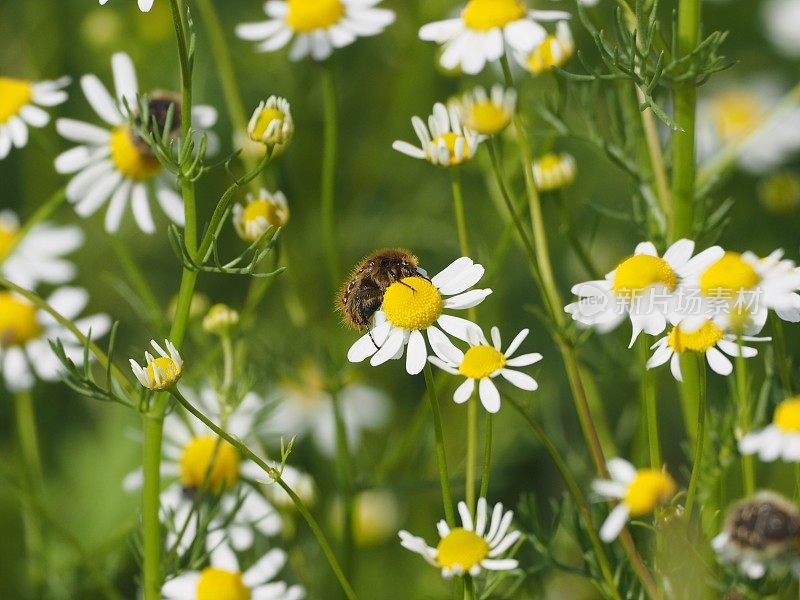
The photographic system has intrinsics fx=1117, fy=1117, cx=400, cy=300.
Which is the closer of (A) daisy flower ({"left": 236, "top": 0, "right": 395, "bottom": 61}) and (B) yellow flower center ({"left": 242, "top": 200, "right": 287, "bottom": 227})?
(B) yellow flower center ({"left": 242, "top": 200, "right": 287, "bottom": 227})

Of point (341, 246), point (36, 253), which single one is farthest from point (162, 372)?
point (341, 246)

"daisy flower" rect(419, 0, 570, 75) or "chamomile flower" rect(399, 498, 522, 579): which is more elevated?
"daisy flower" rect(419, 0, 570, 75)

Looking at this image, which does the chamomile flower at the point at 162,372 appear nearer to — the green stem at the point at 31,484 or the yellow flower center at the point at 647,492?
the yellow flower center at the point at 647,492

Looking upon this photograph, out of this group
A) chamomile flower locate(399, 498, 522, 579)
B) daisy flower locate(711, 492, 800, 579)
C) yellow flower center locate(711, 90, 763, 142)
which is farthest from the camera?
yellow flower center locate(711, 90, 763, 142)

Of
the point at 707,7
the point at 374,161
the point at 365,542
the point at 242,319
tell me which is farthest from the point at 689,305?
the point at 707,7

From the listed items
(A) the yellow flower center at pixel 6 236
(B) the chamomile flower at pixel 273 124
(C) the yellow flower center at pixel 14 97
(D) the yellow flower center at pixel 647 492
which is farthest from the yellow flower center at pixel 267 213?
(A) the yellow flower center at pixel 6 236

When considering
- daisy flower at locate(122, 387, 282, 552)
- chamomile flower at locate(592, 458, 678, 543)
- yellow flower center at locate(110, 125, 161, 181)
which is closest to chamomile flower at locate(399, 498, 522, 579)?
chamomile flower at locate(592, 458, 678, 543)

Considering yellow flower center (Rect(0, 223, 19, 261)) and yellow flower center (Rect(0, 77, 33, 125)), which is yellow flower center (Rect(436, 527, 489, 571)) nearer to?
yellow flower center (Rect(0, 77, 33, 125))

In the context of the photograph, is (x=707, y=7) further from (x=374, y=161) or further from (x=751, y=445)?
(x=751, y=445)
